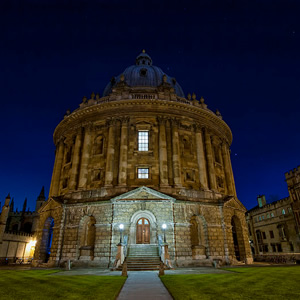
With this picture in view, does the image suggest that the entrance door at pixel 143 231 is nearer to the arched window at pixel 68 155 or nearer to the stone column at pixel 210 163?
the stone column at pixel 210 163

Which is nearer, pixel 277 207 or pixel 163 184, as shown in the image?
pixel 163 184

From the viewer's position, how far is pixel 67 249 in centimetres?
2553

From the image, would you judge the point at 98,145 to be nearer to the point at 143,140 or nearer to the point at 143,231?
the point at 143,140

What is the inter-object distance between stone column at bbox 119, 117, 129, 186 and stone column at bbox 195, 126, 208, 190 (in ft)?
31.4

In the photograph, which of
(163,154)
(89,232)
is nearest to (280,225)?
(163,154)

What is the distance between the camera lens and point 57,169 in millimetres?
34562

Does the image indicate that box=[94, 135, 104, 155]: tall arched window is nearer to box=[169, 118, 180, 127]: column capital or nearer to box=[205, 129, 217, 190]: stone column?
box=[169, 118, 180, 127]: column capital

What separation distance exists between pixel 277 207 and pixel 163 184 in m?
35.2

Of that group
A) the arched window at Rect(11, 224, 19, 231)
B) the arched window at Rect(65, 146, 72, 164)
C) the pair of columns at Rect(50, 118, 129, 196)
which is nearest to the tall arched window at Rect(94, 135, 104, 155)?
the pair of columns at Rect(50, 118, 129, 196)

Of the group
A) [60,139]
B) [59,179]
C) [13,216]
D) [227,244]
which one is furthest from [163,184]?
[13,216]

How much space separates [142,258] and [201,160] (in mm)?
14800

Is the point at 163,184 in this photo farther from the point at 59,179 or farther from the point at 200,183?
the point at 59,179

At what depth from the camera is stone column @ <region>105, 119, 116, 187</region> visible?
28.1m

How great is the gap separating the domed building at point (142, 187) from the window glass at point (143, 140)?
0.43ft
